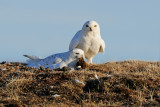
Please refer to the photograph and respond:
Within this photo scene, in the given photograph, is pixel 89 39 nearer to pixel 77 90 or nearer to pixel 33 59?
pixel 33 59

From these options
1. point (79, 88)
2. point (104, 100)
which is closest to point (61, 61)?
point (79, 88)

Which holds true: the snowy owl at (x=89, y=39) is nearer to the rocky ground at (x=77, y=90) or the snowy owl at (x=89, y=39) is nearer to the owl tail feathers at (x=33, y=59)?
the owl tail feathers at (x=33, y=59)

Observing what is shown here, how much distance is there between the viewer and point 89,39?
1506cm

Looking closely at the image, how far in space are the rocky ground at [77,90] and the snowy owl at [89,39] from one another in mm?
5454

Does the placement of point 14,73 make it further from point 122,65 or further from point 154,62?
point 154,62

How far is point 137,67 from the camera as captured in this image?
14.3 meters

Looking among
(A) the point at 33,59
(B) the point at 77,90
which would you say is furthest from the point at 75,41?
(B) the point at 77,90

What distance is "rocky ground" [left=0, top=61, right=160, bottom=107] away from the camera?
7816 mm

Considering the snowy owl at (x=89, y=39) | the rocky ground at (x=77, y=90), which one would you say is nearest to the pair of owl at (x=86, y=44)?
the snowy owl at (x=89, y=39)

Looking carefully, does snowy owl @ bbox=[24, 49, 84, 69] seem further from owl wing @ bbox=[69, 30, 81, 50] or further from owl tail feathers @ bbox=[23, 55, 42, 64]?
owl wing @ bbox=[69, 30, 81, 50]

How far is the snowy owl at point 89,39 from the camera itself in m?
14.9

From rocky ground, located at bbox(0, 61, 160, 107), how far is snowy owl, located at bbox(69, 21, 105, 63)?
17.9 feet

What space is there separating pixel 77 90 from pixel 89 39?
6.76 metres

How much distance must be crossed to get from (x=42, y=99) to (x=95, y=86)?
144cm
